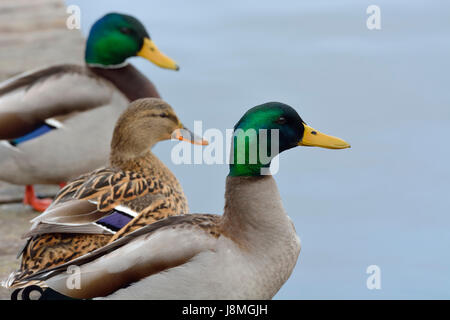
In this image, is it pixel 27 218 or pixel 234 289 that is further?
pixel 27 218

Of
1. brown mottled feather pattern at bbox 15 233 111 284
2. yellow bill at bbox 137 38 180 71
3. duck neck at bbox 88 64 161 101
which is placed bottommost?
brown mottled feather pattern at bbox 15 233 111 284

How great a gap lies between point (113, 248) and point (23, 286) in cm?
43

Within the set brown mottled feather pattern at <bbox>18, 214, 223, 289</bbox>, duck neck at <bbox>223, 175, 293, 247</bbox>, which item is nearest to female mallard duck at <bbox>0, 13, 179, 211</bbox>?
brown mottled feather pattern at <bbox>18, 214, 223, 289</bbox>

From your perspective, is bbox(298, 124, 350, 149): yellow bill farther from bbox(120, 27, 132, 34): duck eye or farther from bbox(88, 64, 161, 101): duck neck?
bbox(120, 27, 132, 34): duck eye

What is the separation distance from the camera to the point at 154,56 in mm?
5070

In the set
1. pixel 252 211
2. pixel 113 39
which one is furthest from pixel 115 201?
pixel 113 39

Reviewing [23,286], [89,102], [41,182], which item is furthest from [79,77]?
[23,286]

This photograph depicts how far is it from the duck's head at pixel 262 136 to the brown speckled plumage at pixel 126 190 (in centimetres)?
63

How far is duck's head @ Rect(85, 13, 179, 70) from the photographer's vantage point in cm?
492

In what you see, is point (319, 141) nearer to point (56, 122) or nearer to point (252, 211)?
point (252, 211)

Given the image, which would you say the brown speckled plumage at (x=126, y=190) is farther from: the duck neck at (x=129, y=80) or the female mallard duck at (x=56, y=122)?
the duck neck at (x=129, y=80)

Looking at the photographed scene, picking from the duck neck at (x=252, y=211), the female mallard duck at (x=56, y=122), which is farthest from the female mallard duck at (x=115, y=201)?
the female mallard duck at (x=56, y=122)

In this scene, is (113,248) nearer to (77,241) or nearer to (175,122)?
(77,241)

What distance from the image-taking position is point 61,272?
2941 mm
